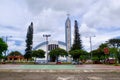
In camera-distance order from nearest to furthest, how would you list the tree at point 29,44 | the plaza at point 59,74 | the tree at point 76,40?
the plaza at point 59,74, the tree at point 29,44, the tree at point 76,40

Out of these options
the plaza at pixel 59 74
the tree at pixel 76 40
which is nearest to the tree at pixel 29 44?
the tree at pixel 76 40

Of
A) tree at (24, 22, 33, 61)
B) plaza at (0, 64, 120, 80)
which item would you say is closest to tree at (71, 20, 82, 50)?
tree at (24, 22, 33, 61)

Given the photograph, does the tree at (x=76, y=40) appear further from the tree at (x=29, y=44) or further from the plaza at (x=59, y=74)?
the plaza at (x=59, y=74)

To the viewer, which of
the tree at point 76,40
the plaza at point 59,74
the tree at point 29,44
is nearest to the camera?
the plaza at point 59,74

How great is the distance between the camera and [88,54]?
10719cm

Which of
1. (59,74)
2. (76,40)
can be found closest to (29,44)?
(76,40)

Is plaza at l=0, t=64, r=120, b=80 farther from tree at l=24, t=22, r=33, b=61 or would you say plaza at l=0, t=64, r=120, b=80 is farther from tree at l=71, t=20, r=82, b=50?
tree at l=71, t=20, r=82, b=50

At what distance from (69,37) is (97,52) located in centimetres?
2318

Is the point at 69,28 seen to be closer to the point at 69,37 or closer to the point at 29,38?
the point at 69,37

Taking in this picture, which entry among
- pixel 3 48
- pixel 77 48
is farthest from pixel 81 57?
pixel 3 48

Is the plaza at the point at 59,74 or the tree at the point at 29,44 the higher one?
the tree at the point at 29,44

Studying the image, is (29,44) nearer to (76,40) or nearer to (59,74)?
(76,40)

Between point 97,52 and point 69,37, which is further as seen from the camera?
point 69,37

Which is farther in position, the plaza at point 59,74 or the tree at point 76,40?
the tree at point 76,40
